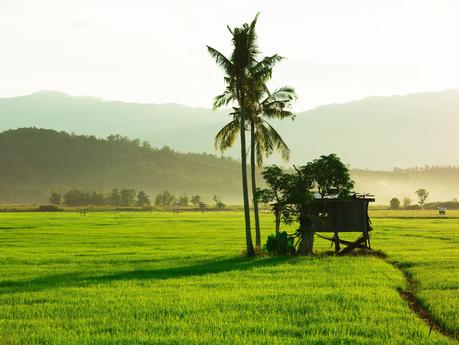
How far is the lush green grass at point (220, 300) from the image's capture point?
639 inches

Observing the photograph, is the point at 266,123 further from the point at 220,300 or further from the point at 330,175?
the point at 220,300

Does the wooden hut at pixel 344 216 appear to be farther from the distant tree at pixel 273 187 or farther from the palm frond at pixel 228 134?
the palm frond at pixel 228 134

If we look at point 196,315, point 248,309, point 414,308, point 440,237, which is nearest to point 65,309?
point 196,315

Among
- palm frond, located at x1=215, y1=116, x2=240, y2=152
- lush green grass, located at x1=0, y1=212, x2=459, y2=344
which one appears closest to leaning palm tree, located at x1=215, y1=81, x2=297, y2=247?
palm frond, located at x1=215, y1=116, x2=240, y2=152

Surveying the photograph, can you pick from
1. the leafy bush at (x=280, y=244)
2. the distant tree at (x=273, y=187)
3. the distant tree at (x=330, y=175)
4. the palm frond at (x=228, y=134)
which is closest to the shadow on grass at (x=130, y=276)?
the leafy bush at (x=280, y=244)

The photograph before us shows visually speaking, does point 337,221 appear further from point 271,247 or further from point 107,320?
point 107,320

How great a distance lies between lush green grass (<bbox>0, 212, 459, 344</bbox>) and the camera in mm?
16234

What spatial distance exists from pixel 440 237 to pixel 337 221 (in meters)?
21.3

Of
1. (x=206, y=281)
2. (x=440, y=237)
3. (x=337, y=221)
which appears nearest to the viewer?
(x=206, y=281)

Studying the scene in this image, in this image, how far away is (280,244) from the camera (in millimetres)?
39094

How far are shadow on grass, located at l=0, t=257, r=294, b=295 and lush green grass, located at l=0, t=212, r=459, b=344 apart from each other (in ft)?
0.16

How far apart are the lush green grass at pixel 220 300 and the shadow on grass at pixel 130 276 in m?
0.05

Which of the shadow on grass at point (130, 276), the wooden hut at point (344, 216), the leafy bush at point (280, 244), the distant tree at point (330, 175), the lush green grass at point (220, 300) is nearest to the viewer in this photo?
the lush green grass at point (220, 300)

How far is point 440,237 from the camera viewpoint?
57750 millimetres
